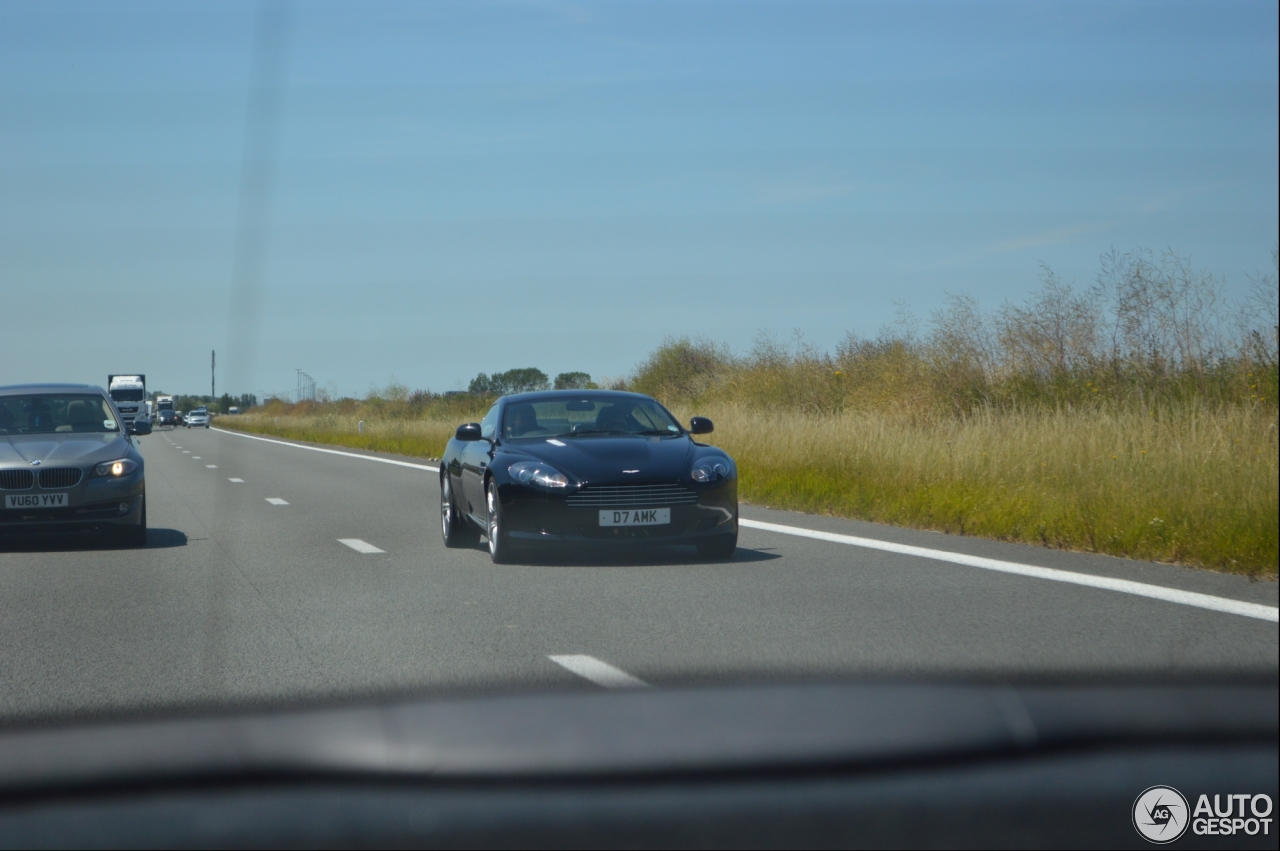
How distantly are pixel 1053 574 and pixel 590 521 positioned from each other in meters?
3.37

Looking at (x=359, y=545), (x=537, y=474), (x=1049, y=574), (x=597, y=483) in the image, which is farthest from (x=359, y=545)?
(x=1049, y=574)

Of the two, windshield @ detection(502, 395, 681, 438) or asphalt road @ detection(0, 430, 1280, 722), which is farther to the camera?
windshield @ detection(502, 395, 681, 438)

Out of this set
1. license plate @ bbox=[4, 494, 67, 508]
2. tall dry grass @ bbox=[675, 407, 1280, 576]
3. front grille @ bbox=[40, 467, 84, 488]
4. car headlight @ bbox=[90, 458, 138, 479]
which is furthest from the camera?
car headlight @ bbox=[90, 458, 138, 479]

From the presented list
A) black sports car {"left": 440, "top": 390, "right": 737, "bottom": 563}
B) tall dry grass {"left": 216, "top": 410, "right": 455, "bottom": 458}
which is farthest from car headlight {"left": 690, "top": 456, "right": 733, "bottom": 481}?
tall dry grass {"left": 216, "top": 410, "right": 455, "bottom": 458}

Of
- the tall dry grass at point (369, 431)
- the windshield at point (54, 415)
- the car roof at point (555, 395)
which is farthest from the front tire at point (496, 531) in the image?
the tall dry grass at point (369, 431)

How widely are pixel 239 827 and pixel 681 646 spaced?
12.7 ft

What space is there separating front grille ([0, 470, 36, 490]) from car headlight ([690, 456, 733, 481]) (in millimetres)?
6143

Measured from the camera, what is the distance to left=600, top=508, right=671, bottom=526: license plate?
32.6 feet

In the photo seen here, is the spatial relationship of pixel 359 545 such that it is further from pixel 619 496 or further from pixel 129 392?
pixel 129 392

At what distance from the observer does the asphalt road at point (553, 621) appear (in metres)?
5.82

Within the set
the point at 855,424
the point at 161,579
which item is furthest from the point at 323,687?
the point at 855,424

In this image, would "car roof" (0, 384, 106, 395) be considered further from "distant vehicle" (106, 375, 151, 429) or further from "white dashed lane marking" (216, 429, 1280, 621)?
"distant vehicle" (106, 375, 151, 429)

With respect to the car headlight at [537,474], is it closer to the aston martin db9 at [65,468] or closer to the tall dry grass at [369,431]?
the aston martin db9 at [65,468]

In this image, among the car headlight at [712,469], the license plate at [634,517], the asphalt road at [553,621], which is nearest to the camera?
the asphalt road at [553,621]
